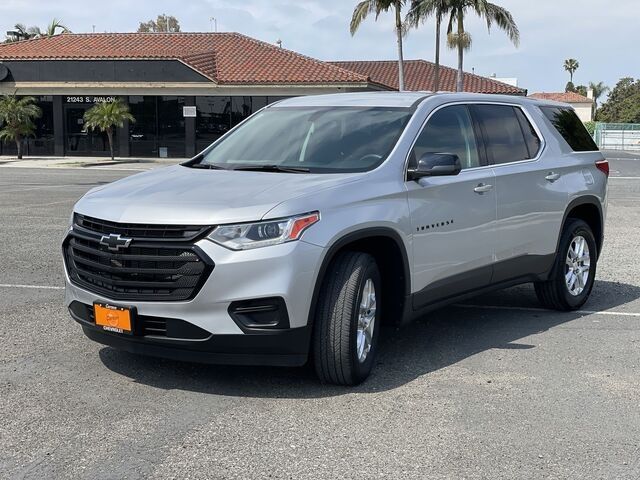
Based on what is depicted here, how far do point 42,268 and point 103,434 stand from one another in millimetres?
5238

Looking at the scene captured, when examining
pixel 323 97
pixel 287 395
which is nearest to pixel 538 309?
pixel 323 97

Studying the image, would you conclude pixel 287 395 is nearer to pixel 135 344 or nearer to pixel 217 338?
pixel 217 338

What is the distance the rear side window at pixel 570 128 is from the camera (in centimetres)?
719

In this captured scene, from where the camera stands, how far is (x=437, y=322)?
22.1ft

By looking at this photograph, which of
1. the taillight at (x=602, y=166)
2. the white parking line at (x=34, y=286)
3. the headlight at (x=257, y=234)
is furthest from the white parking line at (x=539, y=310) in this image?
the white parking line at (x=34, y=286)

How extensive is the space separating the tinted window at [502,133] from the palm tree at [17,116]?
111 ft

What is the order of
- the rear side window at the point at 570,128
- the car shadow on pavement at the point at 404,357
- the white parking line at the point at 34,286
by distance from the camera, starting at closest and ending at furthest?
the car shadow on pavement at the point at 404,357
the rear side window at the point at 570,128
the white parking line at the point at 34,286

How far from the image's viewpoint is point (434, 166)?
526 centimetres

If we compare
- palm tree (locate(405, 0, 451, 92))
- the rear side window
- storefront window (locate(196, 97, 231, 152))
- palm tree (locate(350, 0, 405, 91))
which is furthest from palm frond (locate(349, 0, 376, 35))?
the rear side window

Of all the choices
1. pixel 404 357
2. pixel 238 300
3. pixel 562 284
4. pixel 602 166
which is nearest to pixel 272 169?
pixel 238 300

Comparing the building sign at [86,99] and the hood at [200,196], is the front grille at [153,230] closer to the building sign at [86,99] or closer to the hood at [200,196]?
the hood at [200,196]

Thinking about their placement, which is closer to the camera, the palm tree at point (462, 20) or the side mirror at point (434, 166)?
the side mirror at point (434, 166)

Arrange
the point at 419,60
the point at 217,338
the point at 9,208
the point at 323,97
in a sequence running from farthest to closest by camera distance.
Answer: the point at 419,60 → the point at 9,208 → the point at 323,97 → the point at 217,338

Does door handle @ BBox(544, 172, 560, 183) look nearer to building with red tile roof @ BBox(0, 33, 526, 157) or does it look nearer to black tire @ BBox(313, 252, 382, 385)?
black tire @ BBox(313, 252, 382, 385)
